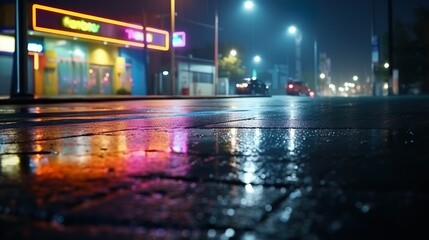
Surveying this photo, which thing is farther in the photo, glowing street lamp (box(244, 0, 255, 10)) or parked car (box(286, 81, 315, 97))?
parked car (box(286, 81, 315, 97))

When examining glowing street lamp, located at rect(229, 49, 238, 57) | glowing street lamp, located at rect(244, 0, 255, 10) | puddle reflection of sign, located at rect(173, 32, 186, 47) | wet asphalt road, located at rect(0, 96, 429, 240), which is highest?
glowing street lamp, located at rect(244, 0, 255, 10)

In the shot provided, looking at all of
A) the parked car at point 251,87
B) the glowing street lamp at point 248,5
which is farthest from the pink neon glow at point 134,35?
the glowing street lamp at point 248,5

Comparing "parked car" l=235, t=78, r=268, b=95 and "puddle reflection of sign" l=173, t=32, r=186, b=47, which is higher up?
"puddle reflection of sign" l=173, t=32, r=186, b=47

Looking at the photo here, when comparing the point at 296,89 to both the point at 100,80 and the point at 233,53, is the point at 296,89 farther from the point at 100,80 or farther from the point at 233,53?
the point at 233,53

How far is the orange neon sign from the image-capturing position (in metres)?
34.6

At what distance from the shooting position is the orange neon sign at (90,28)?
3462 centimetres

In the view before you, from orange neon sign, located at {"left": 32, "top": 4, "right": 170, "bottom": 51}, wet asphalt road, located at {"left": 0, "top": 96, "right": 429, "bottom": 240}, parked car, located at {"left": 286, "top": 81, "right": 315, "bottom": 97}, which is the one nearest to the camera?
wet asphalt road, located at {"left": 0, "top": 96, "right": 429, "bottom": 240}

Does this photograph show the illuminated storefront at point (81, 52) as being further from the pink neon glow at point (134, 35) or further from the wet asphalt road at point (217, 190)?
the wet asphalt road at point (217, 190)

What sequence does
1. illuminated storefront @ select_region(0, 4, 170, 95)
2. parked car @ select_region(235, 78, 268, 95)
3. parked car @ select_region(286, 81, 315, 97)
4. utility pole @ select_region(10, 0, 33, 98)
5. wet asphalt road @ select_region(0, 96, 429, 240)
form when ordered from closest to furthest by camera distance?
wet asphalt road @ select_region(0, 96, 429, 240)
utility pole @ select_region(10, 0, 33, 98)
illuminated storefront @ select_region(0, 4, 170, 95)
parked car @ select_region(235, 78, 268, 95)
parked car @ select_region(286, 81, 315, 97)

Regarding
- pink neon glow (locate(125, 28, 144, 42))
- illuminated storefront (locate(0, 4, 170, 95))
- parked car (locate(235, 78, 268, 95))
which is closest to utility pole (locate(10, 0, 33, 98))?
illuminated storefront (locate(0, 4, 170, 95))

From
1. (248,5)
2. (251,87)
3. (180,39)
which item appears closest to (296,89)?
(251,87)

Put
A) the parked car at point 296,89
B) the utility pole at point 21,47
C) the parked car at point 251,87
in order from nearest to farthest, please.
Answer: the utility pole at point 21,47, the parked car at point 251,87, the parked car at point 296,89

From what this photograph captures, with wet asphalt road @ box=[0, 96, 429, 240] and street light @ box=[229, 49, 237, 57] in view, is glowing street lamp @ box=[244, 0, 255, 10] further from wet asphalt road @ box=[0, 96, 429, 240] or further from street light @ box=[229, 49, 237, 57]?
wet asphalt road @ box=[0, 96, 429, 240]

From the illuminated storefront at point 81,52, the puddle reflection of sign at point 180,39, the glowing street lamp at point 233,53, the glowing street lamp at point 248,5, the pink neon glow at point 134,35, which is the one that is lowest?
the illuminated storefront at point 81,52
